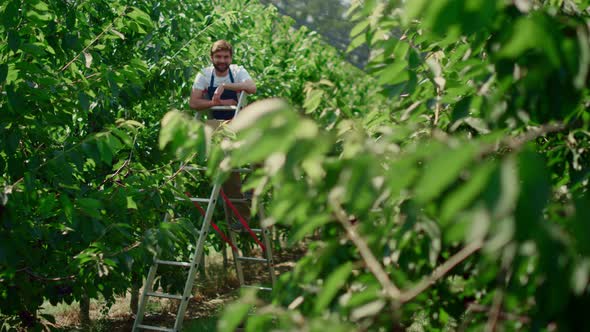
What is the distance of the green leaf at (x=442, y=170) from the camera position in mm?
973

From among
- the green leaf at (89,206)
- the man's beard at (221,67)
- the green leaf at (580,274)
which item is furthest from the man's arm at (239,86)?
the green leaf at (580,274)

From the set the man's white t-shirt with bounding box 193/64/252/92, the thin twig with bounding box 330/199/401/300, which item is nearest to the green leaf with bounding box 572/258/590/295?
the thin twig with bounding box 330/199/401/300

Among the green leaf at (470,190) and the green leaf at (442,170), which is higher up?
the green leaf at (442,170)

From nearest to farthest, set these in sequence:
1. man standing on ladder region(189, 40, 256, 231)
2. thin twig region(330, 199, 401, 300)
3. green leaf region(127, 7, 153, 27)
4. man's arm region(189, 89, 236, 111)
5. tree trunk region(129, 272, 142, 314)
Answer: thin twig region(330, 199, 401, 300) < green leaf region(127, 7, 153, 27) < man's arm region(189, 89, 236, 111) < man standing on ladder region(189, 40, 256, 231) < tree trunk region(129, 272, 142, 314)

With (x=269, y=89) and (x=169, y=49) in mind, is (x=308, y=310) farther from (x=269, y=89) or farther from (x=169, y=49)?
(x=269, y=89)

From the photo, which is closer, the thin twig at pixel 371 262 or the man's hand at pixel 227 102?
the thin twig at pixel 371 262

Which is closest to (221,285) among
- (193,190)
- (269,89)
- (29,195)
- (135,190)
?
(193,190)

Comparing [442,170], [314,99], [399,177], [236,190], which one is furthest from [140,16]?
[442,170]

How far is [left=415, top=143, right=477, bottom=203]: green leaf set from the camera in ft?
3.19

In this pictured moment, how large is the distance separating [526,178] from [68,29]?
4.05 m

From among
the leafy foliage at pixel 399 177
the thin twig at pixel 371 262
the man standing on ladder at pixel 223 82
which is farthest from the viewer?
the man standing on ladder at pixel 223 82

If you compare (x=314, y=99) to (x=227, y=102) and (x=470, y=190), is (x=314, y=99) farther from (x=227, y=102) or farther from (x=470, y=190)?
(x=227, y=102)

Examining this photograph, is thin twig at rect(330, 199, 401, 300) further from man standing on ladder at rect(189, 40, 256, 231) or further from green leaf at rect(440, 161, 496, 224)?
man standing on ladder at rect(189, 40, 256, 231)

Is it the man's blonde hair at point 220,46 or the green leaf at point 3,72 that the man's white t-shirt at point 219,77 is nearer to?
the man's blonde hair at point 220,46
